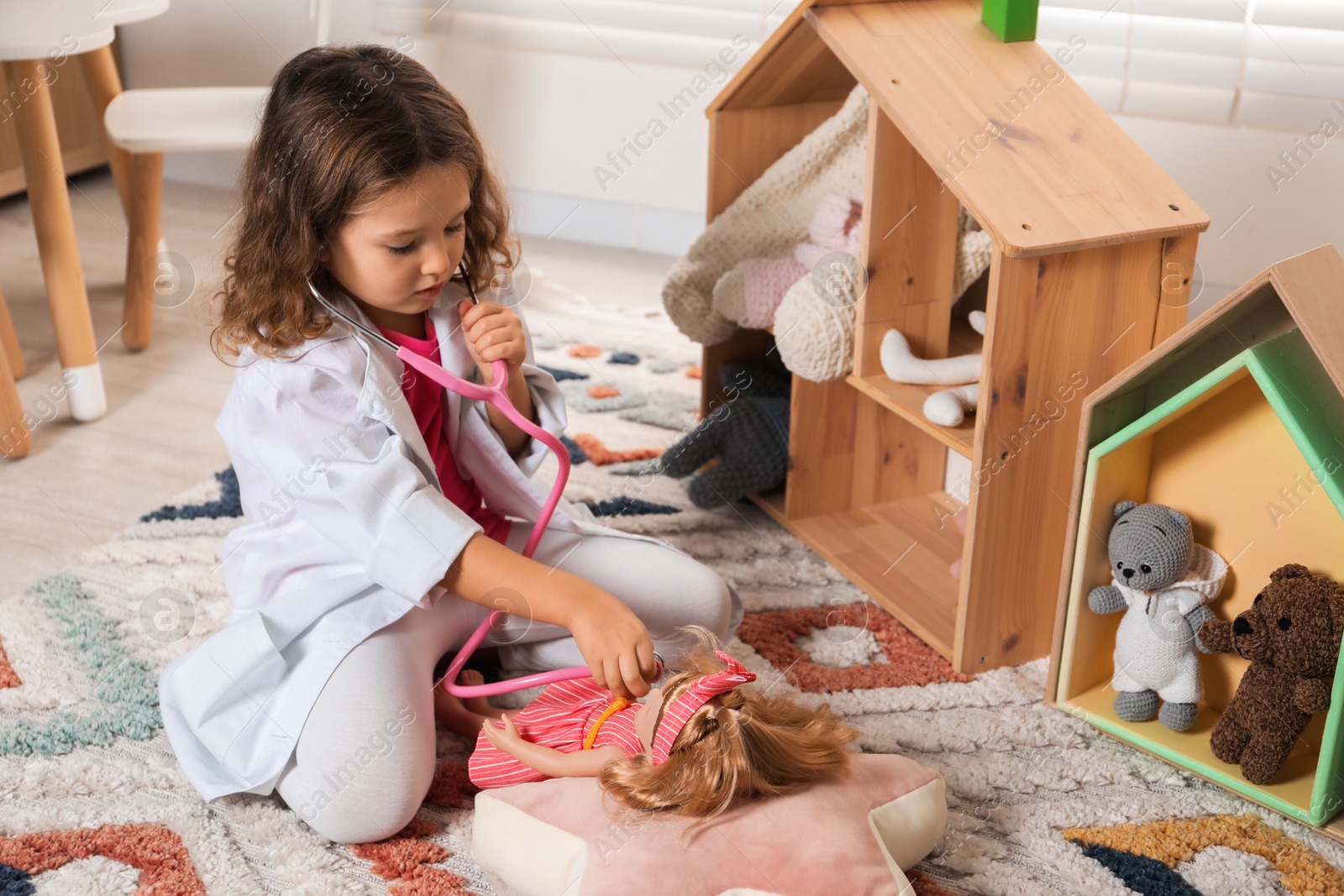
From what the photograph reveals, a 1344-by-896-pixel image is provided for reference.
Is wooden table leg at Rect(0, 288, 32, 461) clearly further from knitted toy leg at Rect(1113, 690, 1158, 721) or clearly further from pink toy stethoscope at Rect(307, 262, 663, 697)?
knitted toy leg at Rect(1113, 690, 1158, 721)

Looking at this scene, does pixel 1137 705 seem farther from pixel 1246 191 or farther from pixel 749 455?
pixel 1246 191

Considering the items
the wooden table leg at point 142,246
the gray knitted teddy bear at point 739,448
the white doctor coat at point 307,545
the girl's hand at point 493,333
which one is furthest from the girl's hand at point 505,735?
the wooden table leg at point 142,246

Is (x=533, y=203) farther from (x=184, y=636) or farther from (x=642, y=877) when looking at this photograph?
(x=642, y=877)

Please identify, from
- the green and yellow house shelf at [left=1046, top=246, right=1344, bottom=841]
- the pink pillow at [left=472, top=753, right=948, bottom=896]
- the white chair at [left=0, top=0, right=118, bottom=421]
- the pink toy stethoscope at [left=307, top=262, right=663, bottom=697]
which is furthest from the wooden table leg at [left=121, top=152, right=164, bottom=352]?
the green and yellow house shelf at [left=1046, top=246, right=1344, bottom=841]

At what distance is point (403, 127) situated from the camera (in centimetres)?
93

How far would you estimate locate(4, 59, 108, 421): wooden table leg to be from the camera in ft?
5.08

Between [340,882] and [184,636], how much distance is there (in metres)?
0.41

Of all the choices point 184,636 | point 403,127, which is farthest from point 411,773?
point 403,127

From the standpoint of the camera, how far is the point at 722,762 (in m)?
0.82

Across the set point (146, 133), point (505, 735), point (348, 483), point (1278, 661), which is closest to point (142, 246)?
point (146, 133)

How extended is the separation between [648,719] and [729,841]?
4.0 inches

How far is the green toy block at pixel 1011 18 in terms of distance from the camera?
1.17 m

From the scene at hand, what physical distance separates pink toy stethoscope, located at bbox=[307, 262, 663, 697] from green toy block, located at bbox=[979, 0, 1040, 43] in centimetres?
60

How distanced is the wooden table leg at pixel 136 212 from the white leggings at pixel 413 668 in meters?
1.04
